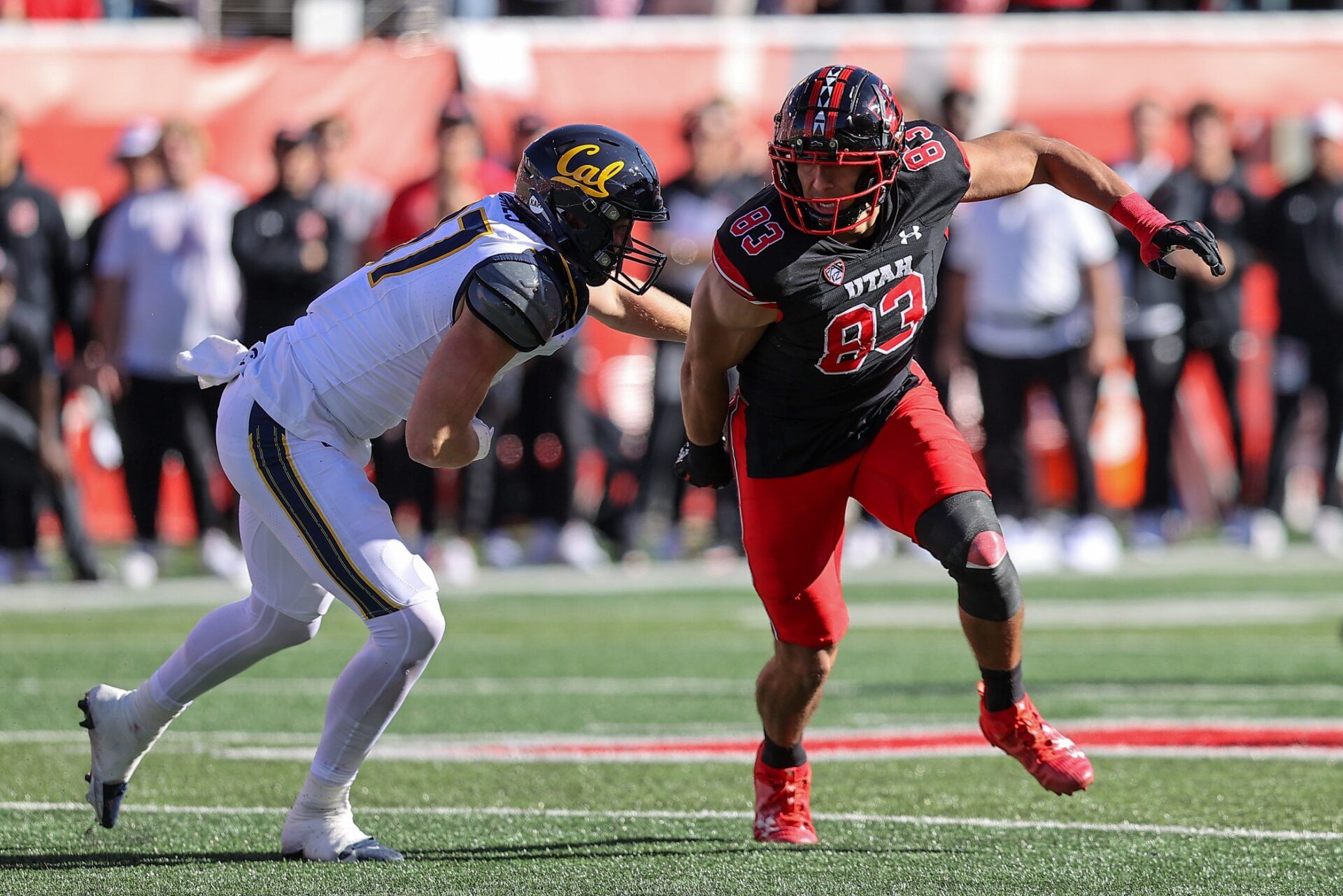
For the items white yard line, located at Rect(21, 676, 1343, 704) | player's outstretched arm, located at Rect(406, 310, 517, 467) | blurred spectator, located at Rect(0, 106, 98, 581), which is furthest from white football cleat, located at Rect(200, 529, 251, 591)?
player's outstretched arm, located at Rect(406, 310, 517, 467)

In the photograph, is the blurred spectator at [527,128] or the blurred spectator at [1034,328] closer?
the blurred spectator at [527,128]

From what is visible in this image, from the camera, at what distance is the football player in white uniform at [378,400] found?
4.20 m

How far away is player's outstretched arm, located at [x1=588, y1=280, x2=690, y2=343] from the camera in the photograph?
15.4 feet

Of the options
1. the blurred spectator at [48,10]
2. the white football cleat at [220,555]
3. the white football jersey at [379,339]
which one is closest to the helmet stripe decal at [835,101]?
the white football jersey at [379,339]

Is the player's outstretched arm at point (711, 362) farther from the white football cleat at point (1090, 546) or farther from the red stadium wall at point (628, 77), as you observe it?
the red stadium wall at point (628, 77)

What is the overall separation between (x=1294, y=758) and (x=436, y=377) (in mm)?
2854

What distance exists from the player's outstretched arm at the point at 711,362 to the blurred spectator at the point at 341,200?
224 inches

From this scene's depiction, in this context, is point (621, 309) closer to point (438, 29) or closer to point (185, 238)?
point (185, 238)

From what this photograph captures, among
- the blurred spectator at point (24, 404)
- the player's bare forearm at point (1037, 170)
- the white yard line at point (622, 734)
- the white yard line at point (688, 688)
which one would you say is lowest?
the blurred spectator at point (24, 404)

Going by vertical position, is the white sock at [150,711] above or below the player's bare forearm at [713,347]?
below

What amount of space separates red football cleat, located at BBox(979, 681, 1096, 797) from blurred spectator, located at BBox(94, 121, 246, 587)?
653cm

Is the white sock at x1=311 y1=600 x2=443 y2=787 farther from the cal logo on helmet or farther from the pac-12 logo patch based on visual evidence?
the pac-12 logo patch

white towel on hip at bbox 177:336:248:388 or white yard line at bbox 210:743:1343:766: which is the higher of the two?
white towel on hip at bbox 177:336:248:388

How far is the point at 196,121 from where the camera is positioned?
42.7ft
